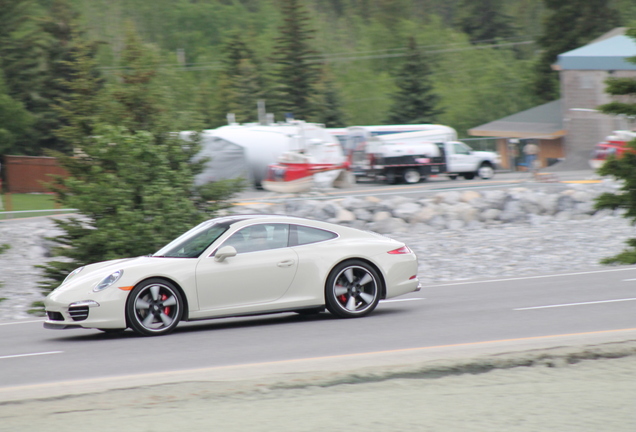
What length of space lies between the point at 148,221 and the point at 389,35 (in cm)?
9408

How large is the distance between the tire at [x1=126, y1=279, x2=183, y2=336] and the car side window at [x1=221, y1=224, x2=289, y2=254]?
2.83ft

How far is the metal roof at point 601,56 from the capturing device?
49.1m

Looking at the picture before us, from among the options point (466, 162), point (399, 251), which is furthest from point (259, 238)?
point (466, 162)

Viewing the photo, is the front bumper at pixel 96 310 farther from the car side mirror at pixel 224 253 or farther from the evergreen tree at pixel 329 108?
the evergreen tree at pixel 329 108

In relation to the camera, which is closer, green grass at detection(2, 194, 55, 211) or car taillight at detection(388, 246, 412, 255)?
car taillight at detection(388, 246, 412, 255)

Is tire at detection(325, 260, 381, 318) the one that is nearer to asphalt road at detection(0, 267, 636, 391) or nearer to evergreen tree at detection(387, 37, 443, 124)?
asphalt road at detection(0, 267, 636, 391)

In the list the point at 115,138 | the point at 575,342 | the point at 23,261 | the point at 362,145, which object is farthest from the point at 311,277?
the point at 362,145

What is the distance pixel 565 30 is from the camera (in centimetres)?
7619

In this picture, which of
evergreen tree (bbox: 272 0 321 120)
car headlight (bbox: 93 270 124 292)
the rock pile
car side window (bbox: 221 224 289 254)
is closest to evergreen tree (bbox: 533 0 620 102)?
evergreen tree (bbox: 272 0 321 120)

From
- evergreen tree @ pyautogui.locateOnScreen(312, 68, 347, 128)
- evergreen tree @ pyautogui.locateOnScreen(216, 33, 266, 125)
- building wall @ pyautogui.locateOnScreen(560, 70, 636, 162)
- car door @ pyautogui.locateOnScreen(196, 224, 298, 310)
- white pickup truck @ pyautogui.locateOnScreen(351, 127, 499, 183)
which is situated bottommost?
car door @ pyautogui.locateOnScreen(196, 224, 298, 310)

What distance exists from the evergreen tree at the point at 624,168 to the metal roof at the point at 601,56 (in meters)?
39.2

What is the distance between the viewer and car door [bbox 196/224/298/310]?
31.7 feet

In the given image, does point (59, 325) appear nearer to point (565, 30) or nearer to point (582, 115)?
point (582, 115)

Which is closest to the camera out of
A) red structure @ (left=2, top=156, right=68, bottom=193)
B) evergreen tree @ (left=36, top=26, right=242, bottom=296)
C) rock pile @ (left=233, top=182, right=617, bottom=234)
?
evergreen tree @ (left=36, top=26, right=242, bottom=296)
